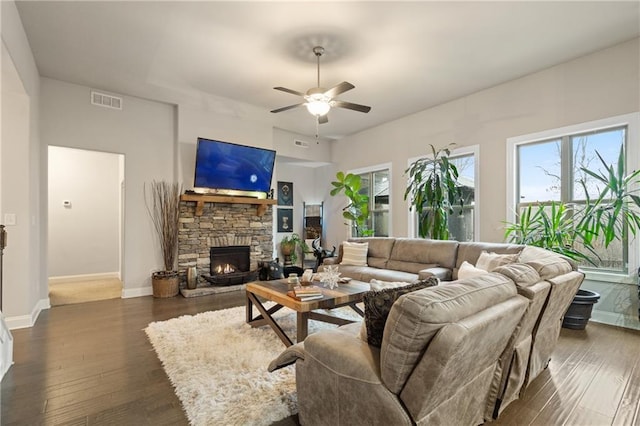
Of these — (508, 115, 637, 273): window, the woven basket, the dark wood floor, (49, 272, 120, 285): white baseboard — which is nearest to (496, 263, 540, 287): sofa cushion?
the dark wood floor

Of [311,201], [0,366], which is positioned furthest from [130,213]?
[311,201]

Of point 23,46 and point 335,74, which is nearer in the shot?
point 23,46

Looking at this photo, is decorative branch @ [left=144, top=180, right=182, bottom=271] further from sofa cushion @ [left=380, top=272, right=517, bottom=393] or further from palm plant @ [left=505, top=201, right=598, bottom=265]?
palm plant @ [left=505, top=201, right=598, bottom=265]

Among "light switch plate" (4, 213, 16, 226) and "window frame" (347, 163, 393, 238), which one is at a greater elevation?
"window frame" (347, 163, 393, 238)

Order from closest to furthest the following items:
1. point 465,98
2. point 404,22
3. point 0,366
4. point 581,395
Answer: point 581,395
point 0,366
point 404,22
point 465,98

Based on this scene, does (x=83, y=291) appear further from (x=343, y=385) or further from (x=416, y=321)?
(x=416, y=321)

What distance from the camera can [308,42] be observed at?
3613 mm

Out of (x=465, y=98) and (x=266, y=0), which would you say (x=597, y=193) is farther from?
(x=266, y=0)

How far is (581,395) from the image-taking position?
87.4 inches

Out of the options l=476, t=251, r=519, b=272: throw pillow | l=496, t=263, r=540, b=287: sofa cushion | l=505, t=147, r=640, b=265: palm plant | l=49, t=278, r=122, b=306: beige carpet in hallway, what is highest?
l=505, t=147, r=640, b=265: palm plant

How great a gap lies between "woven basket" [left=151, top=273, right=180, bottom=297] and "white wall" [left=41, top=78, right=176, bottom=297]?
0.99 feet

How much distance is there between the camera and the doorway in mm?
6234

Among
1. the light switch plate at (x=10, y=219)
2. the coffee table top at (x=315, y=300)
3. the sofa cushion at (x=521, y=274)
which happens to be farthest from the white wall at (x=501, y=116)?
the light switch plate at (x=10, y=219)

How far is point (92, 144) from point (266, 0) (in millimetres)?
3655
